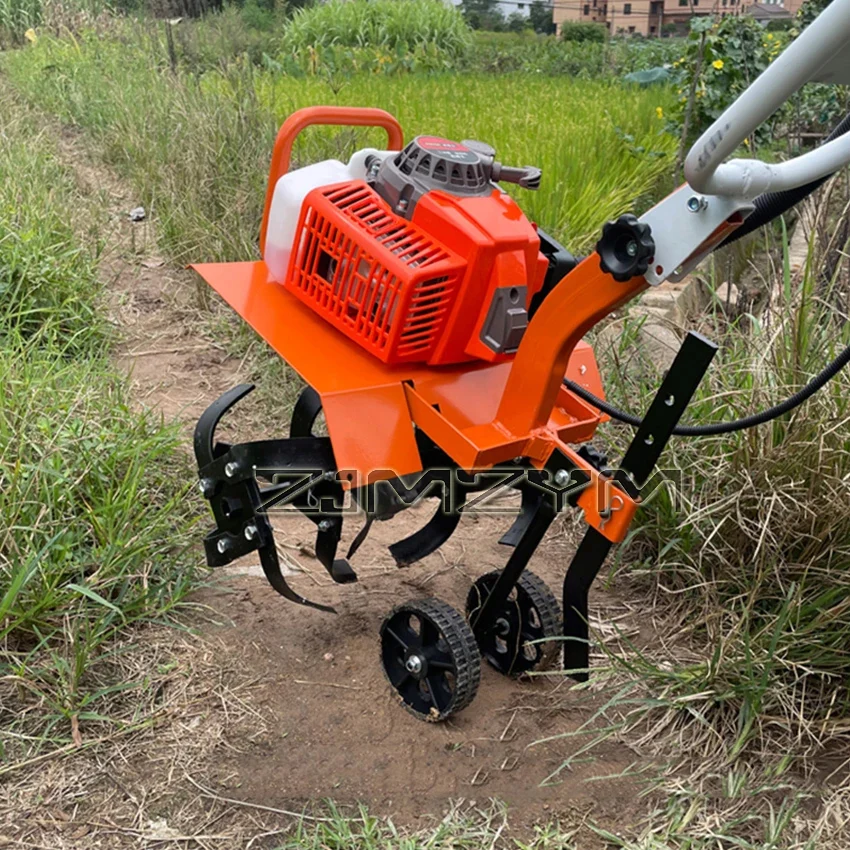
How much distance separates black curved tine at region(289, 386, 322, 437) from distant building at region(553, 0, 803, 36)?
90.2 inches

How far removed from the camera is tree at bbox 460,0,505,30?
1268 centimetres

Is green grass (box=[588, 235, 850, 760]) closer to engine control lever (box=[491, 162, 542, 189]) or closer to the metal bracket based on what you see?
engine control lever (box=[491, 162, 542, 189])

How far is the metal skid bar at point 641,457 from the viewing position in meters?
1.56

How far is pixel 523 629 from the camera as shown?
2.16 metres

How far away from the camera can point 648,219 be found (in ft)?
4.66

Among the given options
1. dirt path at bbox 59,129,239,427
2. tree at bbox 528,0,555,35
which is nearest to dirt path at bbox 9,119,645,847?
dirt path at bbox 59,129,239,427

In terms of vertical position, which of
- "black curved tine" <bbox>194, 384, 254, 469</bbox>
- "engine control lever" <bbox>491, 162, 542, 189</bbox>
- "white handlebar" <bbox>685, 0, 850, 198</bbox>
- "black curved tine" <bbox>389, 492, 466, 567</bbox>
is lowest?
"black curved tine" <bbox>389, 492, 466, 567</bbox>

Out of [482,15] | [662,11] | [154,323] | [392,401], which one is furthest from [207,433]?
[482,15]

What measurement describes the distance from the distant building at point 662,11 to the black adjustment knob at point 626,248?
243 cm

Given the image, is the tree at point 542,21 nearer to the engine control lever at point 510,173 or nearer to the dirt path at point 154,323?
the dirt path at point 154,323

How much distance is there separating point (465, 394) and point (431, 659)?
0.58 metres

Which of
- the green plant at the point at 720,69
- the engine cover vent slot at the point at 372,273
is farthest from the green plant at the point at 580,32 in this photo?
the engine cover vent slot at the point at 372,273

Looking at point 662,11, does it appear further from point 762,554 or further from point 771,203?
point 771,203

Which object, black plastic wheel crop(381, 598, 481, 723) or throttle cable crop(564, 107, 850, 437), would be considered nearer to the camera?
throttle cable crop(564, 107, 850, 437)
